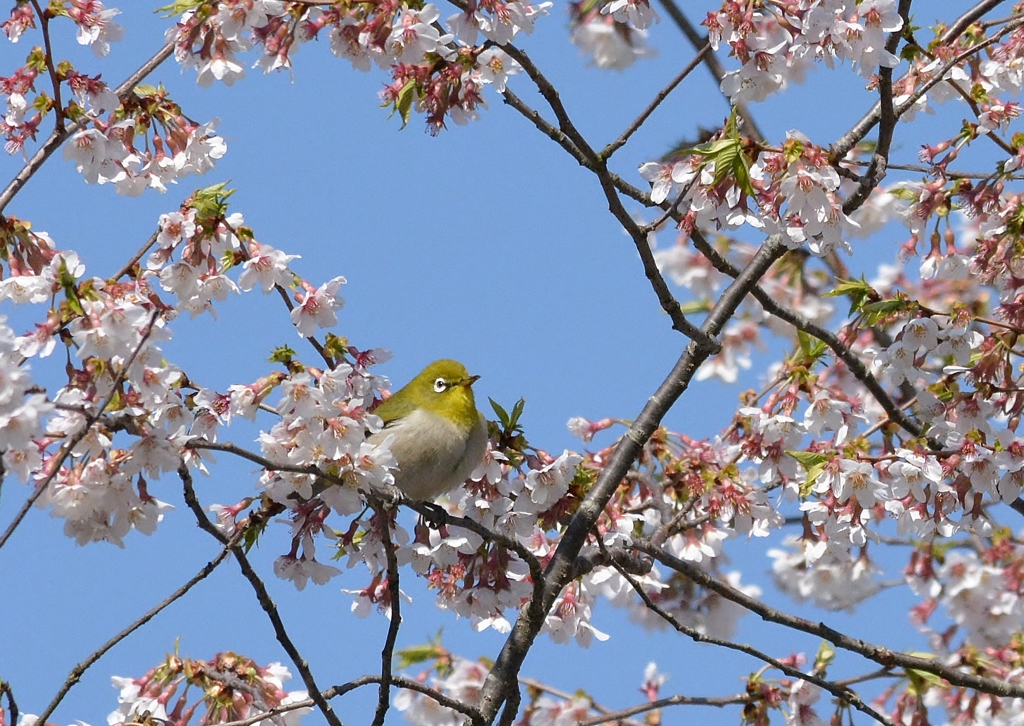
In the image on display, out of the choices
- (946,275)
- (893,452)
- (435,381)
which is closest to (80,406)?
(435,381)

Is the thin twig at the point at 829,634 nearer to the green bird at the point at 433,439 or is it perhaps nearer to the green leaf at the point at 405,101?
the green bird at the point at 433,439

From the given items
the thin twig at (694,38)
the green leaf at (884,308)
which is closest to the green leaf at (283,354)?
the green leaf at (884,308)

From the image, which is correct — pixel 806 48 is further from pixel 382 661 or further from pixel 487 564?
pixel 382 661

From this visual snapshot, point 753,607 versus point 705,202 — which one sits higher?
point 705,202

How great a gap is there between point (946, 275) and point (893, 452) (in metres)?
1.01

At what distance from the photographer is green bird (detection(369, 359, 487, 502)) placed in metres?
5.48

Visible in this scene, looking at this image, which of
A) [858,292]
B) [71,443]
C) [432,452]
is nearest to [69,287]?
[71,443]

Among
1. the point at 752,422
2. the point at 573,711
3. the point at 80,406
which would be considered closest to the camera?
the point at 80,406

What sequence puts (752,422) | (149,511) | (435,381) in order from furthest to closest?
(435,381), (752,422), (149,511)

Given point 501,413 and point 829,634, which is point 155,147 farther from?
point 829,634

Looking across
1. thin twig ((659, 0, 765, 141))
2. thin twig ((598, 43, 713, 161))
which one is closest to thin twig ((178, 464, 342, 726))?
thin twig ((598, 43, 713, 161))

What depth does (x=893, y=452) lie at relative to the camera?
5.34 metres

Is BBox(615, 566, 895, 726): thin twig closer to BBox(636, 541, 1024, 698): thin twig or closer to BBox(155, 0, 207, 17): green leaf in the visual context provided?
BBox(636, 541, 1024, 698): thin twig

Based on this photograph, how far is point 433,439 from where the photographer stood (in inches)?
219
